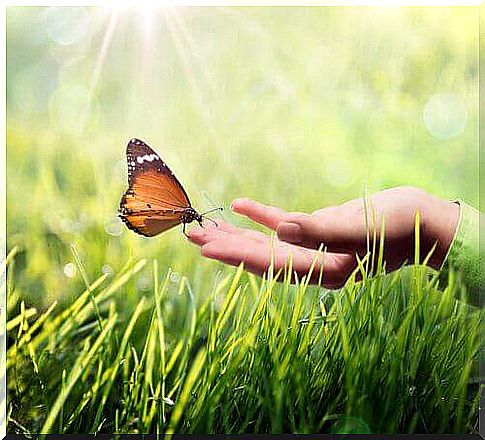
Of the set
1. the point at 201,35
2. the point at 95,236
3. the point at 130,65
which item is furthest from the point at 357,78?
the point at 95,236

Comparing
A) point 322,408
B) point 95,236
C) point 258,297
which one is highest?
point 95,236

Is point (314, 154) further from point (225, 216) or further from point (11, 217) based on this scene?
point (11, 217)

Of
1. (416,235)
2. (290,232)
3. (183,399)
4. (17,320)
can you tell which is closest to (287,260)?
(290,232)

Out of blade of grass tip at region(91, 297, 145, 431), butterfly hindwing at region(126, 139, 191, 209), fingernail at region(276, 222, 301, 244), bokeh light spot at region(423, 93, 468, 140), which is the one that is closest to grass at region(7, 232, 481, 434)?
blade of grass tip at region(91, 297, 145, 431)

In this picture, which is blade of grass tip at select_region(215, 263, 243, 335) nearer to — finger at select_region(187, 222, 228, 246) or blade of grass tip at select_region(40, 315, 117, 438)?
finger at select_region(187, 222, 228, 246)

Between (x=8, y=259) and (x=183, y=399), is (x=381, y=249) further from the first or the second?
(x=8, y=259)

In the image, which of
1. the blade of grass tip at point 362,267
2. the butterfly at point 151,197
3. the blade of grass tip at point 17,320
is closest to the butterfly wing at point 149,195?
the butterfly at point 151,197
